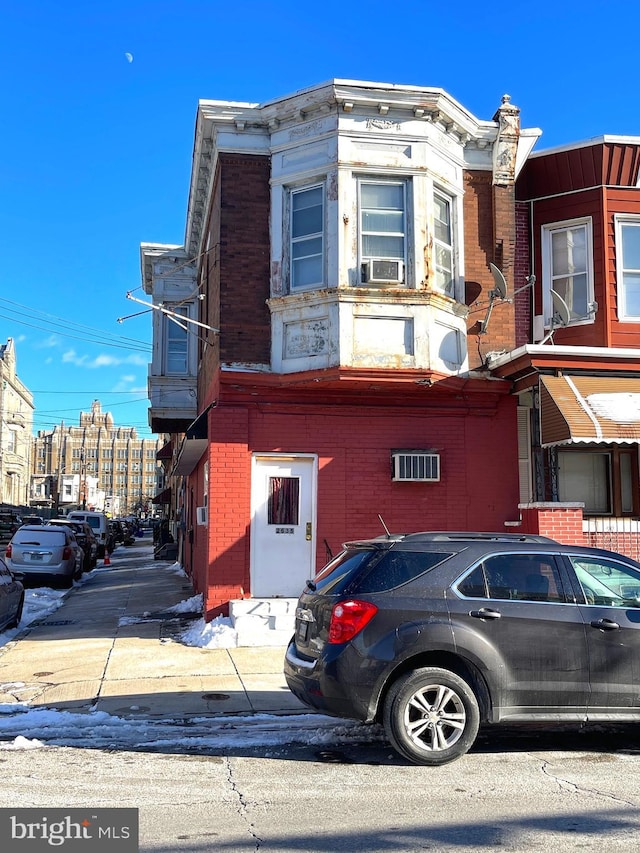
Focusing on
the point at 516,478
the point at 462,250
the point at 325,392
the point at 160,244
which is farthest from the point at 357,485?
the point at 160,244

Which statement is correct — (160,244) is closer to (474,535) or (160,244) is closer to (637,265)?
(637,265)

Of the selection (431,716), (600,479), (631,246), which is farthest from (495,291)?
(431,716)

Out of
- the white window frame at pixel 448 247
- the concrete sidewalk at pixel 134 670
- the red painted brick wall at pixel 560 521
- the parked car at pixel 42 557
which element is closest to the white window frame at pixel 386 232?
the white window frame at pixel 448 247

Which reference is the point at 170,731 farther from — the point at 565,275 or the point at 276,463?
the point at 565,275

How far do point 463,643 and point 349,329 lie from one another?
6.73 m

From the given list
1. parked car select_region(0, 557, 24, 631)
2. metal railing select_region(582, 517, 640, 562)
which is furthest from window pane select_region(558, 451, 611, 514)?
parked car select_region(0, 557, 24, 631)

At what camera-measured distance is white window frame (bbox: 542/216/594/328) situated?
13.7 metres

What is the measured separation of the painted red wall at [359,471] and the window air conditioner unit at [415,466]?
0.52 ft

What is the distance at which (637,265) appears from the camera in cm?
1370

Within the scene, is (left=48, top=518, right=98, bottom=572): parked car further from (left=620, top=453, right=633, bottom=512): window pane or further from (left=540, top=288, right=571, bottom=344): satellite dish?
(left=540, top=288, right=571, bottom=344): satellite dish

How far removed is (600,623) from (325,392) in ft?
22.6

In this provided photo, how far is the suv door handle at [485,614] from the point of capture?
6227 mm

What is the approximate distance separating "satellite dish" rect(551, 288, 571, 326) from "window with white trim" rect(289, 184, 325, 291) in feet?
12.2

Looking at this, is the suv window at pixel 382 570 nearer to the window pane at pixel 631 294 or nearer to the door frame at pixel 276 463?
the door frame at pixel 276 463
